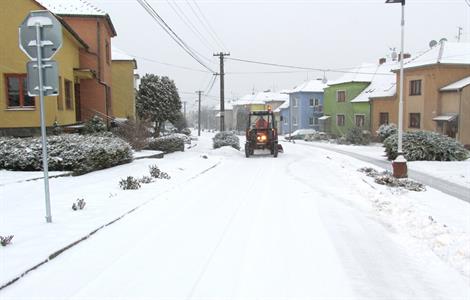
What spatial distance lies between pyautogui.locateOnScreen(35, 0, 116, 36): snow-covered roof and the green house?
28.2m

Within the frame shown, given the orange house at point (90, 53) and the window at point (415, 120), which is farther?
the window at point (415, 120)

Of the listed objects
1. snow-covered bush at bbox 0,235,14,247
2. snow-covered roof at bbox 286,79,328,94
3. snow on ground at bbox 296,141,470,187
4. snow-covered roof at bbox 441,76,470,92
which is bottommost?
snow on ground at bbox 296,141,470,187

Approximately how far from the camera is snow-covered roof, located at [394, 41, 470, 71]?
115ft

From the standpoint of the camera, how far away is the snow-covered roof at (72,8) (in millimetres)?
25777

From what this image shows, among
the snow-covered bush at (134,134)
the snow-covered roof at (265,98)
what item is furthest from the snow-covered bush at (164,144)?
the snow-covered roof at (265,98)

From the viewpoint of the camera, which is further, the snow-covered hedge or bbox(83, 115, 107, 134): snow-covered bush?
bbox(83, 115, 107, 134): snow-covered bush

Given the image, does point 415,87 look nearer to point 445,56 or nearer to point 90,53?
point 445,56

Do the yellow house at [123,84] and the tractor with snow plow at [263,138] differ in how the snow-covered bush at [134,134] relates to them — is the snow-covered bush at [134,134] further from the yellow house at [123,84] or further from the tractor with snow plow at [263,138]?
the yellow house at [123,84]

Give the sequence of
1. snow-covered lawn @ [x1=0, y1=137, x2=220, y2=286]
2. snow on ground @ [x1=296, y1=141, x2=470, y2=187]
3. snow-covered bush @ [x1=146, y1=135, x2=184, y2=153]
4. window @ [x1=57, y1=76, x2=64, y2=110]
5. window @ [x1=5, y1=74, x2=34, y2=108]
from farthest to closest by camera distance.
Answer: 1. snow-covered bush @ [x1=146, y1=135, x2=184, y2=153]
2. window @ [x1=57, y1=76, x2=64, y2=110]
3. window @ [x1=5, y1=74, x2=34, y2=108]
4. snow on ground @ [x1=296, y1=141, x2=470, y2=187]
5. snow-covered lawn @ [x1=0, y1=137, x2=220, y2=286]

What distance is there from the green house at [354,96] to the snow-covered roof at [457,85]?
10038mm

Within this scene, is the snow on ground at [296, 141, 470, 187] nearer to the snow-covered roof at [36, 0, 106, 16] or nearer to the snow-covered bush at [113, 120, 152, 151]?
the snow-covered bush at [113, 120, 152, 151]

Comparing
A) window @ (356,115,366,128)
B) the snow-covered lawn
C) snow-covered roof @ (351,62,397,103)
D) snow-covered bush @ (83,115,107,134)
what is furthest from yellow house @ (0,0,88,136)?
window @ (356,115,366,128)

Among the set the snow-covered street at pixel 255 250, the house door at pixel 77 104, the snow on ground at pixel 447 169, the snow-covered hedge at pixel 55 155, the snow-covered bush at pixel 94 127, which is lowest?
the snow on ground at pixel 447 169

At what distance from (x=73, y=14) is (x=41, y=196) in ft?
62.1
